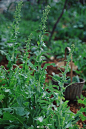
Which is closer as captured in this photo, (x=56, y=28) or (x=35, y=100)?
(x=35, y=100)

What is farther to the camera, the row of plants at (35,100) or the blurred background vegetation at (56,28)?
the blurred background vegetation at (56,28)

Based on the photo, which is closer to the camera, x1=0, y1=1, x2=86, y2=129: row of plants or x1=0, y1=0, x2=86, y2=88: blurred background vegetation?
x1=0, y1=1, x2=86, y2=129: row of plants

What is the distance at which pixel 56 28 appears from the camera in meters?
7.41

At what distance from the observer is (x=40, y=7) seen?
19.1 feet

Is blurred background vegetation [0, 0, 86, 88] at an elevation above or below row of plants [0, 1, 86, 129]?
above

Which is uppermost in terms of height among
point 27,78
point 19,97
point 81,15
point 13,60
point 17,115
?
point 81,15

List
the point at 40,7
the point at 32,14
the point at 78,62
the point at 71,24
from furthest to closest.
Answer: the point at 32,14, the point at 71,24, the point at 40,7, the point at 78,62

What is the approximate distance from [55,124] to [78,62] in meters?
1.85

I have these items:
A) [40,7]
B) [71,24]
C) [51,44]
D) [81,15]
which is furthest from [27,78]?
[81,15]

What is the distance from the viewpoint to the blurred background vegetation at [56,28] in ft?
14.8

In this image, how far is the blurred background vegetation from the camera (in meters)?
4.50

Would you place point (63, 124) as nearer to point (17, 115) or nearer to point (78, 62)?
point (17, 115)

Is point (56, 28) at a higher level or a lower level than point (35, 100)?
higher

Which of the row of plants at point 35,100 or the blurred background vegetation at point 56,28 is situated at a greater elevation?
the blurred background vegetation at point 56,28
